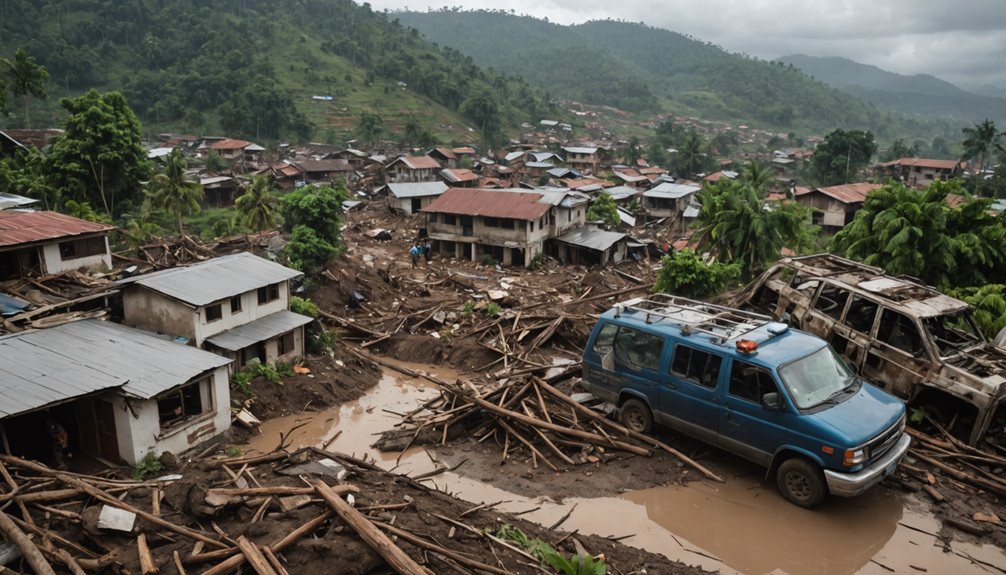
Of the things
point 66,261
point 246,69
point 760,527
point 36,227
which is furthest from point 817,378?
point 246,69

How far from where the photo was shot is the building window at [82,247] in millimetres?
18477

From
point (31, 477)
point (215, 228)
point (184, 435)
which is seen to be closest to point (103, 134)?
point (215, 228)

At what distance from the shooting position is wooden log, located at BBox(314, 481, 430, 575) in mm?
6305

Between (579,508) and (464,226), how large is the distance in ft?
97.3

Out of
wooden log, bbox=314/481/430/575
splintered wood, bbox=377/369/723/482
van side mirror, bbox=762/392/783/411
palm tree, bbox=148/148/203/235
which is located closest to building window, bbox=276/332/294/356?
splintered wood, bbox=377/369/723/482

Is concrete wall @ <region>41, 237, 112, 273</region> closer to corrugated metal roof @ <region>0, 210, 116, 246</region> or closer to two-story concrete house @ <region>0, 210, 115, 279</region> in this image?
two-story concrete house @ <region>0, 210, 115, 279</region>

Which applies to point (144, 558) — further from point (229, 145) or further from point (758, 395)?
point (229, 145)

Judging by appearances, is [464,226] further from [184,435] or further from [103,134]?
[184,435]

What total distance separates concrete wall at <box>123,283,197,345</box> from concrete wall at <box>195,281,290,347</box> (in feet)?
0.67

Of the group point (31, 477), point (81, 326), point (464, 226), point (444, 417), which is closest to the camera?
point (31, 477)

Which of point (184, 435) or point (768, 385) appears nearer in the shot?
point (768, 385)

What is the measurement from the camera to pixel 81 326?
14.7 m

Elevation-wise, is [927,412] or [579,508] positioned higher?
[927,412]

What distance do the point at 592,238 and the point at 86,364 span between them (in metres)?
29.5
